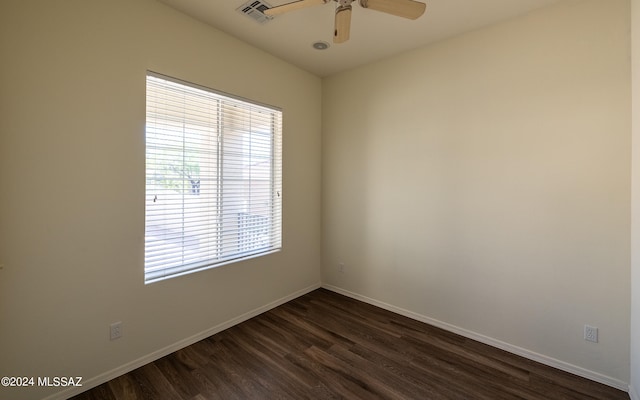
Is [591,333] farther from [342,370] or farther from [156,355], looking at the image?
[156,355]

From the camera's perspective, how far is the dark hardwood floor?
186cm

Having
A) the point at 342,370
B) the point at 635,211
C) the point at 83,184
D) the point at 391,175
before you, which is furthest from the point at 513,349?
the point at 83,184

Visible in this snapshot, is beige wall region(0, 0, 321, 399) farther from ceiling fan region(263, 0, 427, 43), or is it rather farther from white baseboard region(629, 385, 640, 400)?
white baseboard region(629, 385, 640, 400)

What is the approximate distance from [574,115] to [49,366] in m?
4.04

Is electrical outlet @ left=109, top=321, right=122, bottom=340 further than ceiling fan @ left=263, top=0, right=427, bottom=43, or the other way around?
electrical outlet @ left=109, top=321, right=122, bottom=340

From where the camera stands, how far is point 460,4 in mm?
2135

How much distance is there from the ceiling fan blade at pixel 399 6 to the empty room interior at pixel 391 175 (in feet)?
1.73

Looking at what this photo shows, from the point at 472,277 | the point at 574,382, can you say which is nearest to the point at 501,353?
the point at 574,382

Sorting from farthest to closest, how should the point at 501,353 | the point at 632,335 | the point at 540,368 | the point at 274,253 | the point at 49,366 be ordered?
the point at 274,253 < the point at 501,353 < the point at 540,368 < the point at 632,335 < the point at 49,366

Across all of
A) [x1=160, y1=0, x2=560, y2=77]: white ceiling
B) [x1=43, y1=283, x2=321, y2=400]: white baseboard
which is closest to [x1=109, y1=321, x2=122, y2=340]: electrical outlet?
[x1=43, y1=283, x2=321, y2=400]: white baseboard

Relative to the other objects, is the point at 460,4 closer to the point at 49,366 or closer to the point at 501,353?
the point at 501,353

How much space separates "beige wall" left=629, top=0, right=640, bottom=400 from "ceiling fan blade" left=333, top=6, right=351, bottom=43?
1821 mm

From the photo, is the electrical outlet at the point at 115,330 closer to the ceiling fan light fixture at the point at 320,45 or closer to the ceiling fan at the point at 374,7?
the ceiling fan at the point at 374,7

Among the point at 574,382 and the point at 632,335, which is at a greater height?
the point at 632,335
